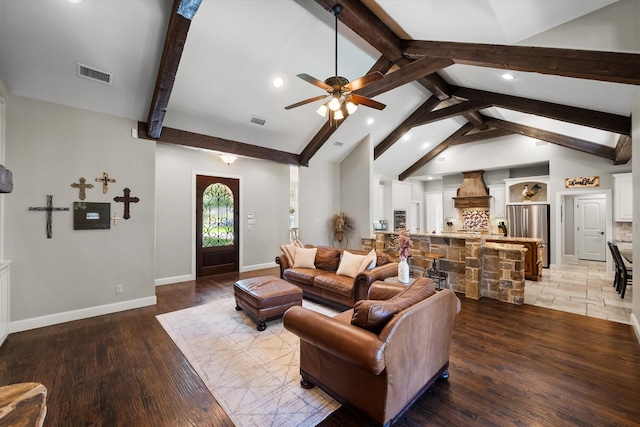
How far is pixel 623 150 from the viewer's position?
16.9ft

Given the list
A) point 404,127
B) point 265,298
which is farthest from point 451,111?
point 265,298

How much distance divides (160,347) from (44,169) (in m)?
2.83

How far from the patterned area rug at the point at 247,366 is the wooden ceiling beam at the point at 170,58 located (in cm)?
292

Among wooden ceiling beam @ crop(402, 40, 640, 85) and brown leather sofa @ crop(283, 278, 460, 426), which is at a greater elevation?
wooden ceiling beam @ crop(402, 40, 640, 85)

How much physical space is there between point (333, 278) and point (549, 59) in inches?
144

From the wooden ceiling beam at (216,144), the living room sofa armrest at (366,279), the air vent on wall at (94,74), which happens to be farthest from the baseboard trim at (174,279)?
the living room sofa armrest at (366,279)

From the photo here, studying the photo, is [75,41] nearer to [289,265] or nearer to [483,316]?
[289,265]

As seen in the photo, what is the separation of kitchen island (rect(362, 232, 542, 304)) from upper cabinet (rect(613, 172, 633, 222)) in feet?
7.02

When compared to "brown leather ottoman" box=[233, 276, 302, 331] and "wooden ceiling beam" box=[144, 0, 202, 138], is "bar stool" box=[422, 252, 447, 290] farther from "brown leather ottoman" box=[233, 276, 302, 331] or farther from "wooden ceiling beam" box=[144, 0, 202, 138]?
"wooden ceiling beam" box=[144, 0, 202, 138]

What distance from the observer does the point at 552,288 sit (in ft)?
16.6

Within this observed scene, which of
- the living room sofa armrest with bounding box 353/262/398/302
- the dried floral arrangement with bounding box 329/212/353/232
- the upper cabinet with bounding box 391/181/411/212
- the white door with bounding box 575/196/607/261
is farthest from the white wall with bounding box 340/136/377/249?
the white door with bounding box 575/196/607/261

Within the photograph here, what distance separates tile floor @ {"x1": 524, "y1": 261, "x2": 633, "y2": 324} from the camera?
388 cm

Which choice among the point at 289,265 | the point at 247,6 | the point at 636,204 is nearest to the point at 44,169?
the point at 247,6

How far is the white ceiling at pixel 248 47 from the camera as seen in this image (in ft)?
8.26
